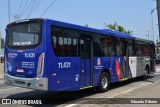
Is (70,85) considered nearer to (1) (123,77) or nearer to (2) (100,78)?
(2) (100,78)

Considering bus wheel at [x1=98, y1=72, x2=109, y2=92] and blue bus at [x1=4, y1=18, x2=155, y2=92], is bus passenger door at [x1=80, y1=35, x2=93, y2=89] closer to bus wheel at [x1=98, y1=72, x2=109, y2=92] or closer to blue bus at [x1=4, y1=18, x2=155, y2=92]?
blue bus at [x1=4, y1=18, x2=155, y2=92]

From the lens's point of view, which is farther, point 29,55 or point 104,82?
point 104,82

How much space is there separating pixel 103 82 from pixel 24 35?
4.82 m

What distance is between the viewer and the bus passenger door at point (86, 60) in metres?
12.6

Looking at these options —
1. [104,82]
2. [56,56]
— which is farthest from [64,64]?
[104,82]

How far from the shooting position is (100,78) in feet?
46.5

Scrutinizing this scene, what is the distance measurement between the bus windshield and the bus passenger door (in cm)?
232

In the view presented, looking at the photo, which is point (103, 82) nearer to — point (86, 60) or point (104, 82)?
point (104, 82)

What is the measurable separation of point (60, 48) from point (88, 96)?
117 inches

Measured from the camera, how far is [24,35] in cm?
1134

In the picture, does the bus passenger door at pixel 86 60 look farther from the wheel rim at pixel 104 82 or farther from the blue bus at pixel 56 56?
the wheel rim at pixel 104 82

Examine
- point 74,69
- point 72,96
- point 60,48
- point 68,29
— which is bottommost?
point 72,96

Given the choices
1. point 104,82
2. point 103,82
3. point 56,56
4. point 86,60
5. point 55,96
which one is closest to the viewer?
point 56,56

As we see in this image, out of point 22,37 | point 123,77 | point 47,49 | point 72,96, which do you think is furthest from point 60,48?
point 123,77
